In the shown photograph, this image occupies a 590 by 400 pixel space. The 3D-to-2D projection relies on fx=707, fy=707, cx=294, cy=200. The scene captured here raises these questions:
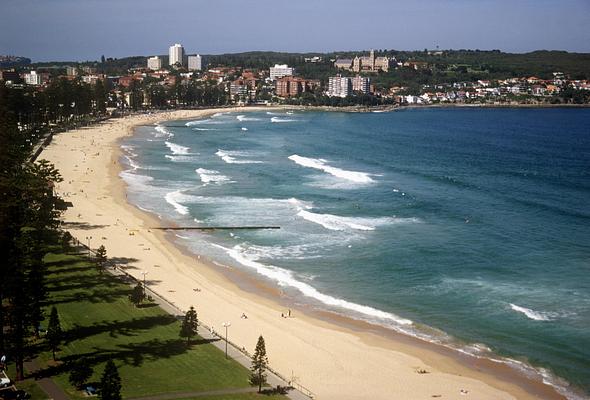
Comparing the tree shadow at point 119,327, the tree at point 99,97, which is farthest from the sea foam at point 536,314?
the tree at point 99,97

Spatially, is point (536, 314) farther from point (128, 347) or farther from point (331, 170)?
point (331, 170)

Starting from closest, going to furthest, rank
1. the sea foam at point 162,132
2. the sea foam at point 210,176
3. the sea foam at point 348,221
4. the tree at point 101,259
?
the tree at point 101,259, the sea foam at point 348,221, the sea foam at point 210,176, the sea foam at point 162,132

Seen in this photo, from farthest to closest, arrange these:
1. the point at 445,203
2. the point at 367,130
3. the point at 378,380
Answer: the point at 367,130, the point at 445,203, the point at 378,380

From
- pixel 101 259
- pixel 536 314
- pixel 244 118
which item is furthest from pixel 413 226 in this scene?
pixel 244 118

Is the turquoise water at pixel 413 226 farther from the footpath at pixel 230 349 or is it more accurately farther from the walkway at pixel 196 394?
the walkway at pixel 196 394

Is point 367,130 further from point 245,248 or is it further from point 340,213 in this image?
point 245,248

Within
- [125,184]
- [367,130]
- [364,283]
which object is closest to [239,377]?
[364,283]
